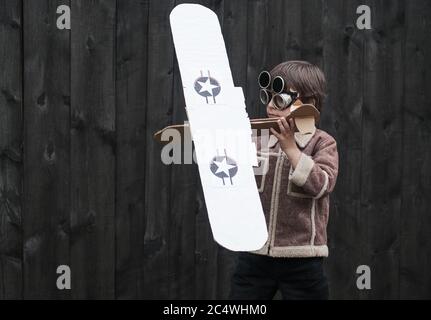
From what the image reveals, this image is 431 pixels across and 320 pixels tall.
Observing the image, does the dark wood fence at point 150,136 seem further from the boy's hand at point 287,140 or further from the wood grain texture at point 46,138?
the boy's hand at point 287,140

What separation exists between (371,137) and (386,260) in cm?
54

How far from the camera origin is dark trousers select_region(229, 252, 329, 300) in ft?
8.83

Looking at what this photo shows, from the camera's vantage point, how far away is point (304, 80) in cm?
272

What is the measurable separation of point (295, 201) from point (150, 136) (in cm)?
97

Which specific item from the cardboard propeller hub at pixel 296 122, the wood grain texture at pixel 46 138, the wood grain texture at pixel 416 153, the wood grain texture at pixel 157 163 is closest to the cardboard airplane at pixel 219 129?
the cardboard propeller hub at pixel 296 122

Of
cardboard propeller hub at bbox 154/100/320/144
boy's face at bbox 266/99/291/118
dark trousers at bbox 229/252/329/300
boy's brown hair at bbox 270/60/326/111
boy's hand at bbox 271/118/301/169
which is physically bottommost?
dark trousers at bbox 229/252/329/300

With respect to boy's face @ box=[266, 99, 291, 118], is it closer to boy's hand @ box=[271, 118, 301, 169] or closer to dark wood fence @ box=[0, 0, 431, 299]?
boy's hand @ box=[271, 118, 301, 169]

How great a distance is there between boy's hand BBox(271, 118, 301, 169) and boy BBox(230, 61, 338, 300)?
7 cm

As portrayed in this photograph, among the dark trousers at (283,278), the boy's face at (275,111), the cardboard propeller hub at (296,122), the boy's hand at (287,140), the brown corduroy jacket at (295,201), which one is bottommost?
the dark trousers at (283,278)

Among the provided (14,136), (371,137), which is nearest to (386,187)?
(371,137)

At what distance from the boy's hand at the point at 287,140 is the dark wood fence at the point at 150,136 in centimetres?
93

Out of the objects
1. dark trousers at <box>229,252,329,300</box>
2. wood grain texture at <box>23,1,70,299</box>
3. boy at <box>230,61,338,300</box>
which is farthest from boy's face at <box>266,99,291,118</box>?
wood grain texture at <box>23,1,70,299</box>

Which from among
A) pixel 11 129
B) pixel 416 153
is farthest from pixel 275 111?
pixel 11 129

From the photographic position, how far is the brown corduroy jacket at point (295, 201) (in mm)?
2672
